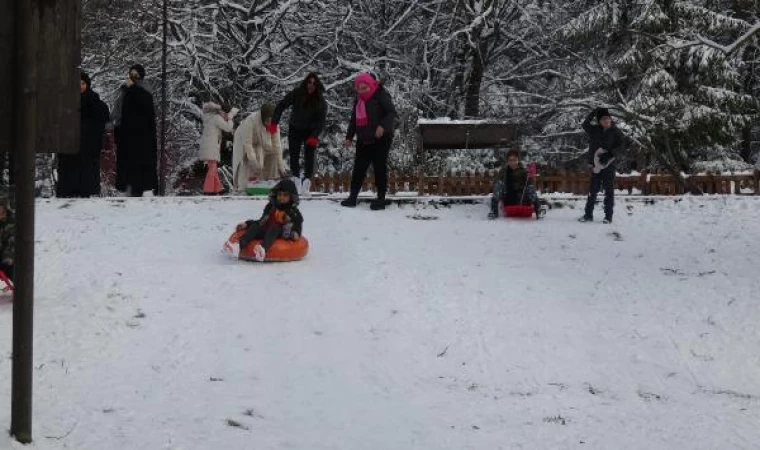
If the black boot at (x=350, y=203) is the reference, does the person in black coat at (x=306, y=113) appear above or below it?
above

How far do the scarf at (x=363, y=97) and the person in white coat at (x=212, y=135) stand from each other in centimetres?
318

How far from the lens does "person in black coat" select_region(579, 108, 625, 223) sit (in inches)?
481

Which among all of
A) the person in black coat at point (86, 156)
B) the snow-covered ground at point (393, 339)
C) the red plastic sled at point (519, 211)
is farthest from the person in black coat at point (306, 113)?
the red plastic sled at point (519, 211)

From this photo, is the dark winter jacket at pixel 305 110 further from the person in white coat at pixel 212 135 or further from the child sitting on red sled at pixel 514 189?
the child sitting on red sled at pixel 514 189

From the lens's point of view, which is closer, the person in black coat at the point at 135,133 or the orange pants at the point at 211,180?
the person in black coat at the point at 135,133

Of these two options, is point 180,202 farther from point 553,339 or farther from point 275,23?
point 275,23

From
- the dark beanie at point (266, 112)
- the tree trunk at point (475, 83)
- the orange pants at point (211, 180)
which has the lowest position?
the orange pants at point (211, 180)

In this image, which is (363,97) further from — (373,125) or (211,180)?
(211,180)

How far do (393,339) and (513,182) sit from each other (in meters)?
5.65

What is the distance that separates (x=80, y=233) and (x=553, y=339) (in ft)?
18.7

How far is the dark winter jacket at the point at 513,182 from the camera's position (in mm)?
12438

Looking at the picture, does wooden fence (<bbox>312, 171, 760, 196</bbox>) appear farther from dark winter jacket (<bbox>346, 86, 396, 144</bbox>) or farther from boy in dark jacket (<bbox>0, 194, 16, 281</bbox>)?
boy in dark jacket (<bbox>0, 194, 16, 281</bbox>)

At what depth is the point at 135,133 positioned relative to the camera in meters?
13.2

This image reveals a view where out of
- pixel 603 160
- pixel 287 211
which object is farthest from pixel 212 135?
pixel 603 160
